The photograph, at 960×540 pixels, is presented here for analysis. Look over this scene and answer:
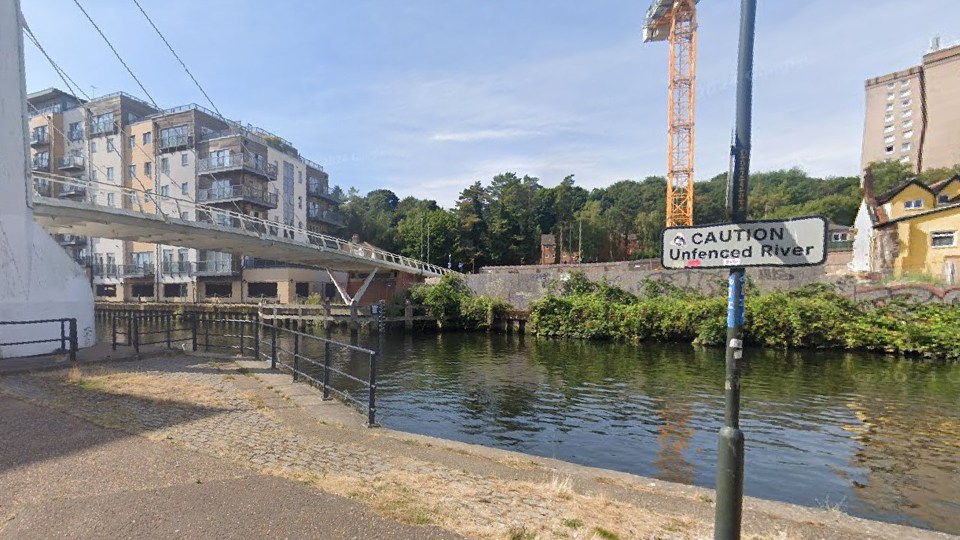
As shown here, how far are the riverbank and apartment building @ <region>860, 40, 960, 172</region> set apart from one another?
106 m

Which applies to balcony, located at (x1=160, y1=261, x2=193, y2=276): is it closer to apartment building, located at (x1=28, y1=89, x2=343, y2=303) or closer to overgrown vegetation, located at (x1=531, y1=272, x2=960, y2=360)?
apartment building, located at (x1=28, y1=89, x2=343, y2=303)

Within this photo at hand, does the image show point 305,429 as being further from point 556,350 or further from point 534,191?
point 534,191

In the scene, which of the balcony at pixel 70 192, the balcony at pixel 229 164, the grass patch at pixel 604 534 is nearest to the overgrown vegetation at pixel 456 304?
the balcony at pixel 229 164

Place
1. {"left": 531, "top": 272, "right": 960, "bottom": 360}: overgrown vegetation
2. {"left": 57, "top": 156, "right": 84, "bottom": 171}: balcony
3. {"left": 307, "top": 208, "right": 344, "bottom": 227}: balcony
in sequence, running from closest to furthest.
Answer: {"left": 531, "top": 272, "right": 960, "bottom": 360}: overgrown vegetation < {"left": 57, "top": 156, "right": 84, "bottom": 171}: balcony < {"left": 307, "top": 208, "right": 344, "bottom": 227}: balcony

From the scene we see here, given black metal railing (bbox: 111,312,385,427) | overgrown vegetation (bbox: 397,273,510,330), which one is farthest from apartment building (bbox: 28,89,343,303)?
black metal railing (bbox: 111,312,385,427)

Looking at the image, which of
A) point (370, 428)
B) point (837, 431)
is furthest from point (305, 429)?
point (837, 431)

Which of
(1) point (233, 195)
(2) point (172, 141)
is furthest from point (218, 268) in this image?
(2) point (172, 141)

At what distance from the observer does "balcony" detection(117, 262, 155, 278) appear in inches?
1909

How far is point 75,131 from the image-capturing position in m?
53.3

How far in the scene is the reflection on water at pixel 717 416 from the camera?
7719 millimetres

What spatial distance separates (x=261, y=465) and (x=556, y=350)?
1987cm

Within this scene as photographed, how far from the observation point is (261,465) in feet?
17.4

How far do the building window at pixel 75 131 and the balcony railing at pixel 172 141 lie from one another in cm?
1275

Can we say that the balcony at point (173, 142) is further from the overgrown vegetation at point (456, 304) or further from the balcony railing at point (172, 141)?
the overgrown vegetation at point (456, 304)
